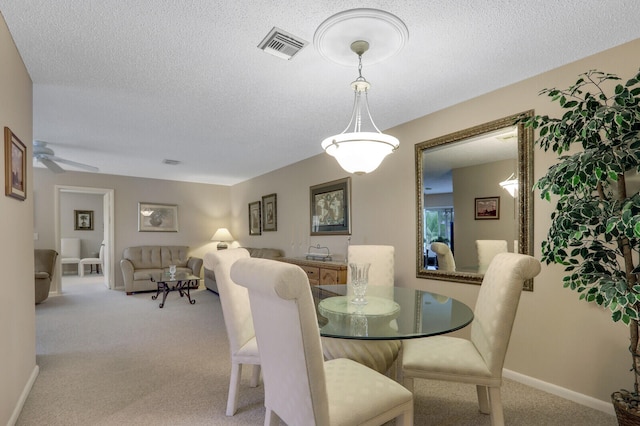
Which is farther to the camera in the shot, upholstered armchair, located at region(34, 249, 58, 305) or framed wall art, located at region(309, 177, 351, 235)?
upholstered armchair, located at region(34, 249, 58, 305)

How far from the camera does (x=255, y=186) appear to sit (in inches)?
263

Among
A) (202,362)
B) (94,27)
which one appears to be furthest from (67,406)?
(94,27)

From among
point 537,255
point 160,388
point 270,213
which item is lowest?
point 160,388

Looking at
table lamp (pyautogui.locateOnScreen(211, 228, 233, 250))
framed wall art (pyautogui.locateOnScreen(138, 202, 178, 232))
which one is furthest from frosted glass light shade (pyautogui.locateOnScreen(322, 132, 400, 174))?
framed wall art (pyautogui.locateOnScreen(138, 202, 178, 232))

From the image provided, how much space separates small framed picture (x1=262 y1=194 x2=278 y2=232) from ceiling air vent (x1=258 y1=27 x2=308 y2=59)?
3.88 m

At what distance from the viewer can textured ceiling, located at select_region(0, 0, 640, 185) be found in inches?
67.9

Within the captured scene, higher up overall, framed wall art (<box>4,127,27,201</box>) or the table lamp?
framed wall art (<box>4,127,27,201</box>)

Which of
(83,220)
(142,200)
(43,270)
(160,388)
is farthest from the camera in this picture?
(83,220)

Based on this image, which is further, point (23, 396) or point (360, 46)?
point (23, 396)

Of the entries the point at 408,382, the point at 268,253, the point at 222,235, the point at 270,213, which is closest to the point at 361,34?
the point at 408,382

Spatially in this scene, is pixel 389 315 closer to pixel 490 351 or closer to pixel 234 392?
pixel 490 351

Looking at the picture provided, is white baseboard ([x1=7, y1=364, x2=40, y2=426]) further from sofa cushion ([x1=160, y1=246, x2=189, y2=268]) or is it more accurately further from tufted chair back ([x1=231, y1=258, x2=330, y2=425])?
sofa cushion ([x1=160, y1=246, x2=189, y2=268])

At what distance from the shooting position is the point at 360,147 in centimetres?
188

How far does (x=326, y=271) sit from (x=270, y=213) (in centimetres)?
251
